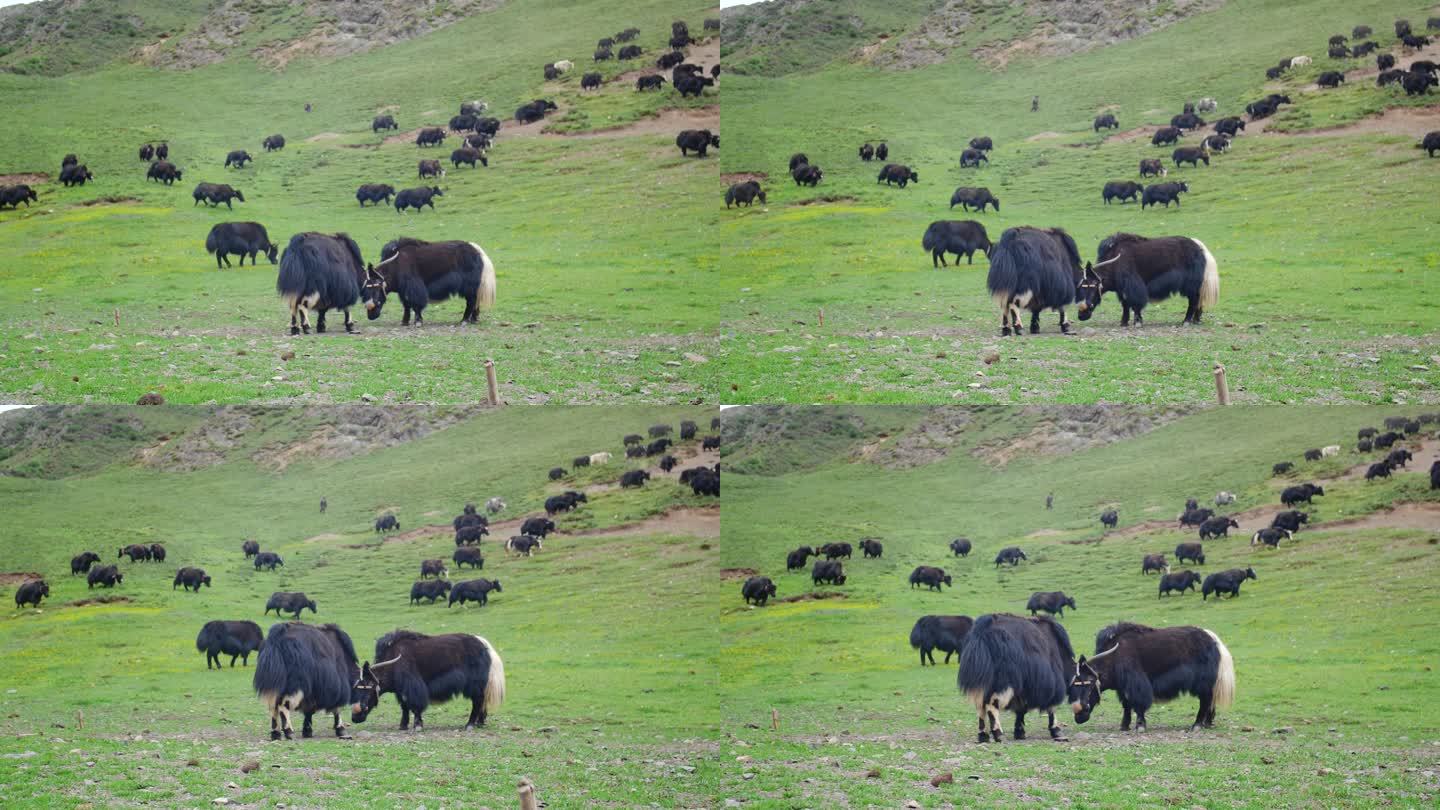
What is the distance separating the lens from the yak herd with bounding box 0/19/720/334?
1189 centimetres

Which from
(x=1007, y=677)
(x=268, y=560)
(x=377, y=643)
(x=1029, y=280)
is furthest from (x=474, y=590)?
(x=1029, y=280)

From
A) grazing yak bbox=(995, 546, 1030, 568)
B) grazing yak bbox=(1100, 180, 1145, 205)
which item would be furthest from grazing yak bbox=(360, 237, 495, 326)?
grazing yak bbox=(1100, 180, 1145, 205)

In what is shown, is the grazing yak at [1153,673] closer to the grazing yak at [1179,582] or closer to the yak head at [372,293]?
the grazing yak at [1179,582]

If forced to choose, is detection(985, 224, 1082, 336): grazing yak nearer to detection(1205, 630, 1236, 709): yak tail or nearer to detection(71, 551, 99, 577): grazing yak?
detection(1205, 630, 1236, 709): yak tail

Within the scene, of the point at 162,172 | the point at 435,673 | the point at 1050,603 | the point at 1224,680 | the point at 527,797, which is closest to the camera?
the point at 527,797

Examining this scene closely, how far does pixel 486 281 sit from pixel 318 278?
1.40 m

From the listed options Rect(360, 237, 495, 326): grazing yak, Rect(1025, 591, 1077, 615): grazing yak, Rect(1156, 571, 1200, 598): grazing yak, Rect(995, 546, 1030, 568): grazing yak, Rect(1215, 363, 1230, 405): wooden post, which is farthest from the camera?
Rect(360, 237, 495, 326): grazing yak

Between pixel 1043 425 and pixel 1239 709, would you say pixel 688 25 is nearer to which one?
pixel 1043 425

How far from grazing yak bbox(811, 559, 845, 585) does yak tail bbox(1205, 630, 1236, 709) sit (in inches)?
113

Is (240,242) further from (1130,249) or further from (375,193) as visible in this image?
(1130,249)

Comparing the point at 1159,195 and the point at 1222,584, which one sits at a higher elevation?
the point at 1159,195

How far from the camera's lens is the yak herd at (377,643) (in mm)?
10852

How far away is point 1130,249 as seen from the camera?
39.4ft

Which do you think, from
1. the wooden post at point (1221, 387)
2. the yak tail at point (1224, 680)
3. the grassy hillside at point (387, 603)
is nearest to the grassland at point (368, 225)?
the grassy hillside at point (387, 603)
